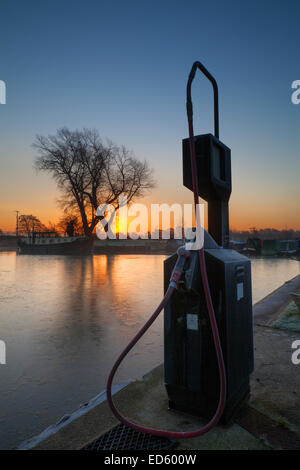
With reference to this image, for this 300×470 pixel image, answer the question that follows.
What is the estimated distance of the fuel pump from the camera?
2.09m

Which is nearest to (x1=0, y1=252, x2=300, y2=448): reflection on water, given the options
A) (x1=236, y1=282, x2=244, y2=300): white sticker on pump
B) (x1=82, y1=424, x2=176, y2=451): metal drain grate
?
(x1=82, y1=424, x2=176, y2=451): metal drain grate

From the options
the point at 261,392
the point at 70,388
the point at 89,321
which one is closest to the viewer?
the point at 261,392

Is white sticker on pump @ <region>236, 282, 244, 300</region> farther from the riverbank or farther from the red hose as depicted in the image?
the riverbank

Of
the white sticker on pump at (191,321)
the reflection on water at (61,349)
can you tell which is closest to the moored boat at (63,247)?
the reflection on water at (61,349)

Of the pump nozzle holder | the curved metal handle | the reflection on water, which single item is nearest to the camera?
the pump nozzle holder

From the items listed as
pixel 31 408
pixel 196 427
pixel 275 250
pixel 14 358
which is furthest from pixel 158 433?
pixel 275 250

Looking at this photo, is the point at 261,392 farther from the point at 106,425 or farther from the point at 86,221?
the point at 86,221

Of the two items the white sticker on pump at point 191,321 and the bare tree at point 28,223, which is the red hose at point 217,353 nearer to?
the white sticker on pump at point 191,321

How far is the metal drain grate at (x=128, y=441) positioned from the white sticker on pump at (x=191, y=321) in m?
0.70

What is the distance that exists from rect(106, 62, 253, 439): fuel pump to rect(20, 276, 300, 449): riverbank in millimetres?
110

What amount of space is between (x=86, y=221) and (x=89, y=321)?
32742 mm

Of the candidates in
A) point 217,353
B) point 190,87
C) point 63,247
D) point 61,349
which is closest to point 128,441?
point 217,353

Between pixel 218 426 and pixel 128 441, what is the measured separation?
0.62 metres

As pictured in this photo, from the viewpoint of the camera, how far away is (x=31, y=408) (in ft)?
9.30
